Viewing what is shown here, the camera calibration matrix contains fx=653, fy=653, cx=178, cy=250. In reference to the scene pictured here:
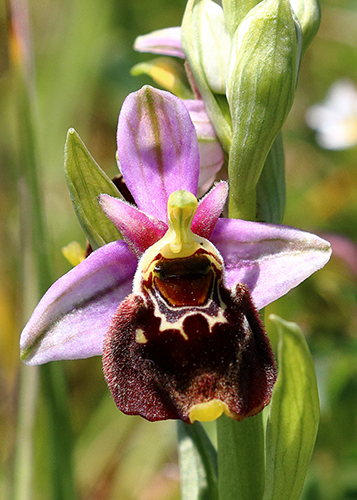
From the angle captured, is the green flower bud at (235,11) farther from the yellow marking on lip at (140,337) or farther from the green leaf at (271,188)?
the yellow marking on lip at (140,337)

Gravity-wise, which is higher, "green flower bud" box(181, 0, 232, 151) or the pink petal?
"green flower bud" box(181, 0, 232, 151)

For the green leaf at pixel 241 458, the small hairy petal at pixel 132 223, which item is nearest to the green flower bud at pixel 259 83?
the small hairy petal at pixel 132 223

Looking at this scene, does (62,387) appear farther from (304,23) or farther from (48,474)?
(304,23)

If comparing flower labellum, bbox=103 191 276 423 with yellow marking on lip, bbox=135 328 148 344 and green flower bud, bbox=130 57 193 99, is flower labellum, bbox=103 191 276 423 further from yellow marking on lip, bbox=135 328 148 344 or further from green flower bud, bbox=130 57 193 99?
green flower bud, bbox=130 57 193 99

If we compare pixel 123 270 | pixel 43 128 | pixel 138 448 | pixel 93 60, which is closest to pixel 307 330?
pixel 138 448

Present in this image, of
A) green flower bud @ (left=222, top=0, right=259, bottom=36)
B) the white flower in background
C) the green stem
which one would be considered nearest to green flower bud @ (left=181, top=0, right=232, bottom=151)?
green flower bud @ (left=222, top=0, right=259, bottom=36)

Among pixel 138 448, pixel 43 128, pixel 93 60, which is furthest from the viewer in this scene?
pixel 93 60

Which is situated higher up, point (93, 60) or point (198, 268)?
point (198, 268)
